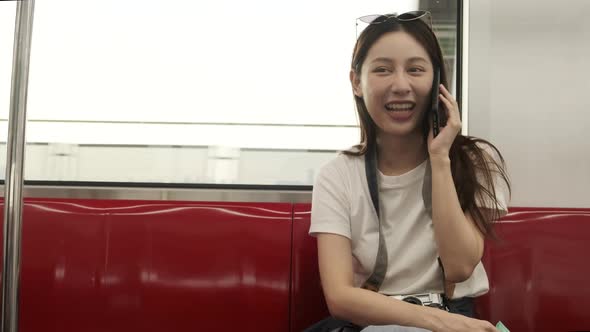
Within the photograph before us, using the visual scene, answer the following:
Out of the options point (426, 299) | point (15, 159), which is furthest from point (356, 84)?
point (15, 159)

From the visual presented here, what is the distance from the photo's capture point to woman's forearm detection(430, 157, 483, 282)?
55.5 inches

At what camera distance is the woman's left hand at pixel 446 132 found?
1.47 meters

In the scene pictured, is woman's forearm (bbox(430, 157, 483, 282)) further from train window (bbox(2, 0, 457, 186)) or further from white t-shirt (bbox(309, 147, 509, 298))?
train window (bbox(2, 0, 457, 186))

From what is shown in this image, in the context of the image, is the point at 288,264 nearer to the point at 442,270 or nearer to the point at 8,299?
the point at 442,270

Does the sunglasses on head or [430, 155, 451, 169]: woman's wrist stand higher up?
the sunglasses on head

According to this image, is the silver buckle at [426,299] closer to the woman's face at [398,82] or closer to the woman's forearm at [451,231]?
the woman's forearm at [451,231]

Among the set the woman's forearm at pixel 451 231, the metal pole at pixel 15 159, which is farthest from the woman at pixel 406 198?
the metal pole at pixel 15 159

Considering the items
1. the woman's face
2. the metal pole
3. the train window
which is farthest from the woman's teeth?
the metal pole

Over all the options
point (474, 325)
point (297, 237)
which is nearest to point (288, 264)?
point (297, 237)

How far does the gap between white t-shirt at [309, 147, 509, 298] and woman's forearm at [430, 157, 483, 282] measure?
0.08 metres

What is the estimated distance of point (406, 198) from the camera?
1.57m

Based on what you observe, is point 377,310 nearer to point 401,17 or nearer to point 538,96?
point 401,17

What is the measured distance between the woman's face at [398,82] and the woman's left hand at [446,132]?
5cm

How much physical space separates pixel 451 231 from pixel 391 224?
0.19 metres
